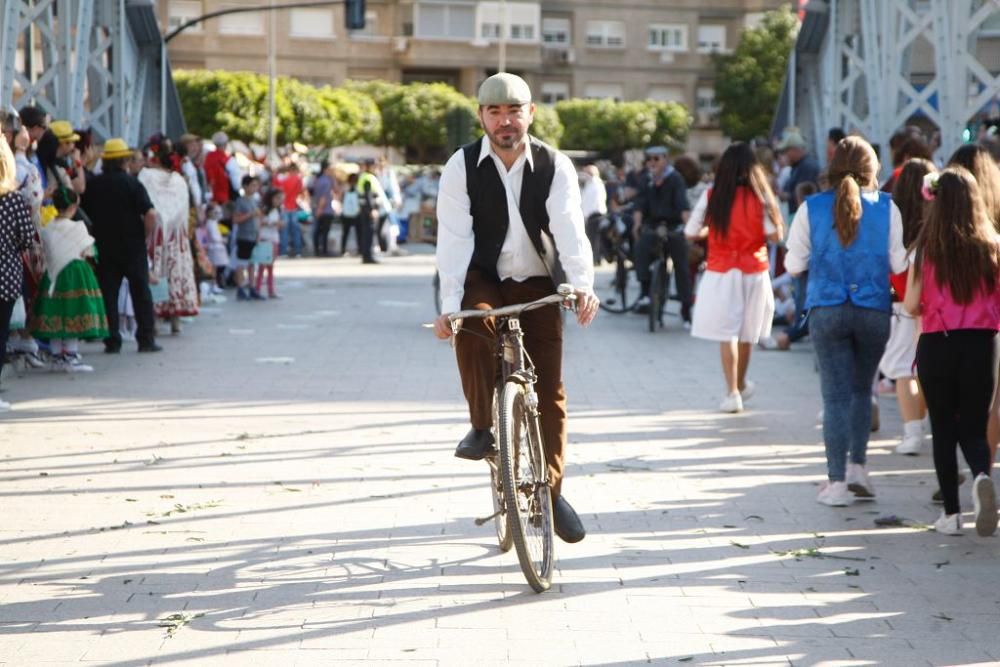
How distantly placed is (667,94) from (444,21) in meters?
11.8

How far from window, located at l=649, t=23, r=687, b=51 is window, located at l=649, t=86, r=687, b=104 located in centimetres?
192

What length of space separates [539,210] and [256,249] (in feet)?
52.8

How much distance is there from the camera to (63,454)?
989 centimetres

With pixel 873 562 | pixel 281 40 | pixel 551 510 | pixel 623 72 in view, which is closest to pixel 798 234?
pixel 873 562

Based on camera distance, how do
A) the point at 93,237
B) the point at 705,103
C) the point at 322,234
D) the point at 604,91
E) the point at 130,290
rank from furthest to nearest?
the point at 705,103 → the point at 604,91 → the point at 322,234 → the point at 130,290 → the point at 93,237

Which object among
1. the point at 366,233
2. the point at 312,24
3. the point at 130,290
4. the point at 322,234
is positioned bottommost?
the point at 322,234

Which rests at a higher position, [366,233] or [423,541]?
[423,541]

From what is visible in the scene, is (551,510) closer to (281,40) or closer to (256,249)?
(256,249)

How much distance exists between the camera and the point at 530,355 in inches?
274

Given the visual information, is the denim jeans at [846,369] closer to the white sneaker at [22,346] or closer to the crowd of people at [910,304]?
the crowd of people at [910,304]

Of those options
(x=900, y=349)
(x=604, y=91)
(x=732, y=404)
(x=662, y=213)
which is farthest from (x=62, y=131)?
(x=604, y=91)

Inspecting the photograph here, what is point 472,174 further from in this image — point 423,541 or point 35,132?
point 35,132

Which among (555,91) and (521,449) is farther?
(555,91)

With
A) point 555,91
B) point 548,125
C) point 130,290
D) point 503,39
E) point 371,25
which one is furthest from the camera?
point 555,91
